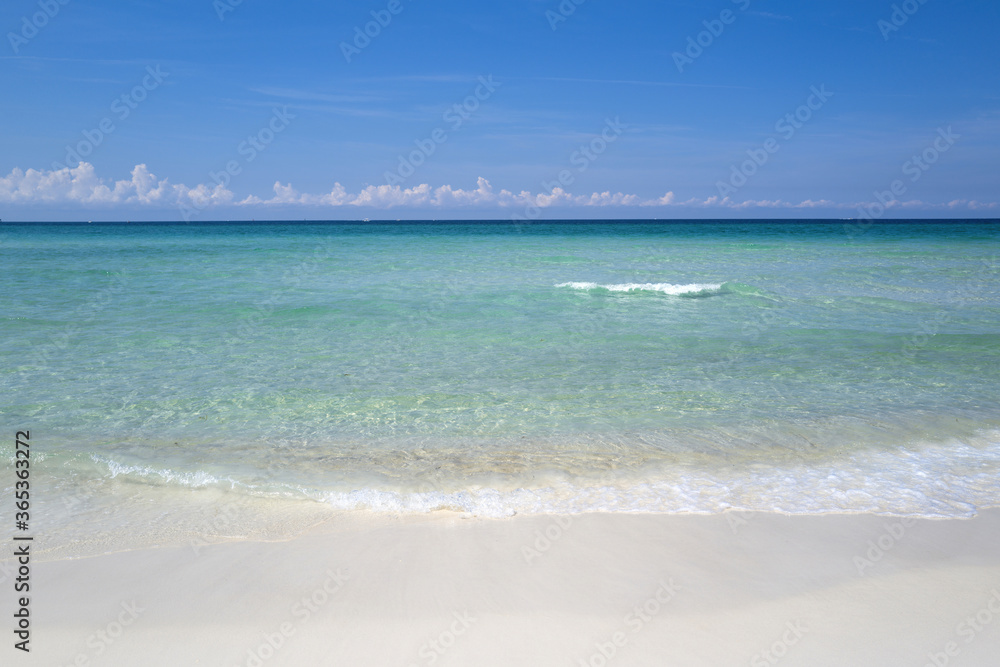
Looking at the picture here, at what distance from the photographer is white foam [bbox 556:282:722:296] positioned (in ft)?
57.3

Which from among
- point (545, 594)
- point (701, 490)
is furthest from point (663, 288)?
point (545, 594)

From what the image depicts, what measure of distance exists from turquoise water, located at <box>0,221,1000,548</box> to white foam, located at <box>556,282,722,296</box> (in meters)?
1.06

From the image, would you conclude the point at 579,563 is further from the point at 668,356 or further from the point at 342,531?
the point at 668,356

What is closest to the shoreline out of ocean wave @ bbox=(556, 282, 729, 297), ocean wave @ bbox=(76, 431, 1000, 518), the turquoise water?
ocean wave @ bbox=(76, 431, 1000, 518)

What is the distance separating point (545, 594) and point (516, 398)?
4116 mm

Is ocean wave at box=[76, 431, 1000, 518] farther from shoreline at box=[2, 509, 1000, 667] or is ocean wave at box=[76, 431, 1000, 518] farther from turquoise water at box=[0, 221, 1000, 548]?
shoreline at box=[2, 509, 1000, 667]

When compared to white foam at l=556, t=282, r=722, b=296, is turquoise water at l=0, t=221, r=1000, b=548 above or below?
below

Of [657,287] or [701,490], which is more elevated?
[657,287]

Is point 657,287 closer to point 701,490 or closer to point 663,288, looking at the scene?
point 663,288

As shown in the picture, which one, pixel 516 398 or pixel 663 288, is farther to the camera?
pixel 663 288

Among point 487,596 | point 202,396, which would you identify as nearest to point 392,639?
point 487,596

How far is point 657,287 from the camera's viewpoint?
18156 mm

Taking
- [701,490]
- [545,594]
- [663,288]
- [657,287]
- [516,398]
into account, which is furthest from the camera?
[657,287]

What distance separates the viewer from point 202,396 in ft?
25.0
